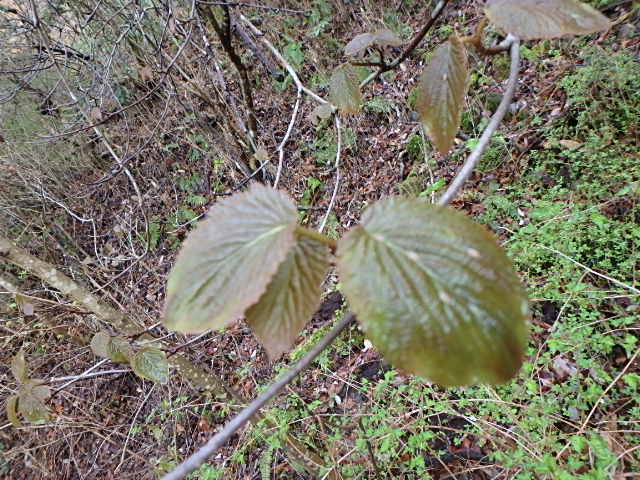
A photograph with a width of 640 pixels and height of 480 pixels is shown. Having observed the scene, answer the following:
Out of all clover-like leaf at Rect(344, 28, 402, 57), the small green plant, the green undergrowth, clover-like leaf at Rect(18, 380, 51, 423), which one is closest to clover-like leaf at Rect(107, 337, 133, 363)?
clover-like leaf at Rect(18, 380, 51, 423)

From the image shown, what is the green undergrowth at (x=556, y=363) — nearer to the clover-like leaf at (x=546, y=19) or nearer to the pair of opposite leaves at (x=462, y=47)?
the pair of opposite leaves at (x=462, y=47)

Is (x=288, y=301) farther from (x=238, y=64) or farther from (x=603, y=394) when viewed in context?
(x=238, y=64)

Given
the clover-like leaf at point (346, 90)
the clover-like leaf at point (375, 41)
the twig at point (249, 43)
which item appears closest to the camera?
the clover-like leaf at point (375, 41)

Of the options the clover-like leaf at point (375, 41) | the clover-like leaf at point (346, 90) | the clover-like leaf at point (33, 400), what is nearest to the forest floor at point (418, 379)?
the clover-like leaf at point (33, 400)

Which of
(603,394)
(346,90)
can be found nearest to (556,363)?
(603,394)

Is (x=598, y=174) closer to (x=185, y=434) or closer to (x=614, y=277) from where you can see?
(x=614, y=277)

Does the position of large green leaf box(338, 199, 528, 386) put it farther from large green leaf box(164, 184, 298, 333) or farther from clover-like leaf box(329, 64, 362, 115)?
clover-like leaf box(329, 64, 362, 115)

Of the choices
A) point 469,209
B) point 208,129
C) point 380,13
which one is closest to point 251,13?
point 380,13
